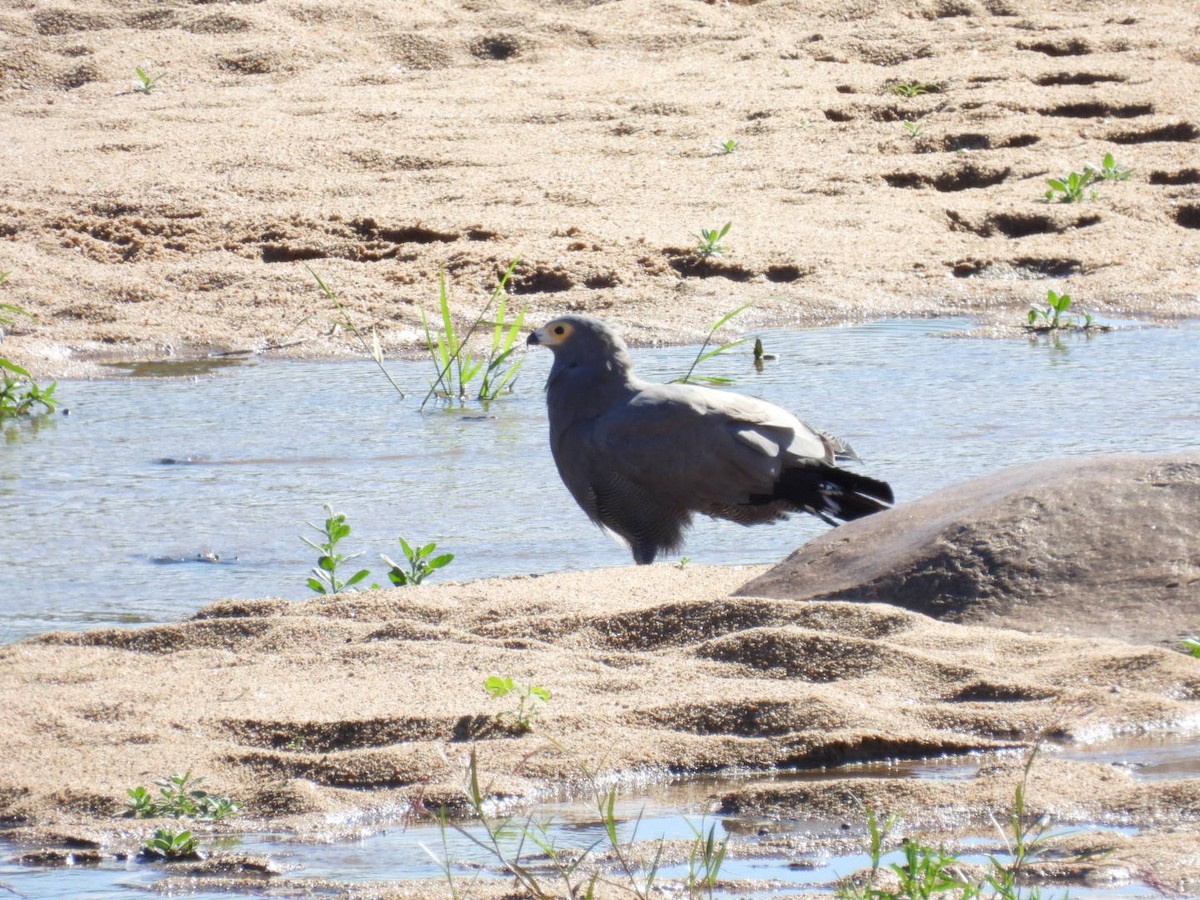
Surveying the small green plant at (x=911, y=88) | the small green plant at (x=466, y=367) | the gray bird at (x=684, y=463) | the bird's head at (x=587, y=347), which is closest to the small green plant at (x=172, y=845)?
the gray bird at (x=684, y=463)

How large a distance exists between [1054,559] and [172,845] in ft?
7.38

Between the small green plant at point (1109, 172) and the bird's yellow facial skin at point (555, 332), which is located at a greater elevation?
the small green plant at point (1109, 172)

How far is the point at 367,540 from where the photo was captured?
5.55 metres

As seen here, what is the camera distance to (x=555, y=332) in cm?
614

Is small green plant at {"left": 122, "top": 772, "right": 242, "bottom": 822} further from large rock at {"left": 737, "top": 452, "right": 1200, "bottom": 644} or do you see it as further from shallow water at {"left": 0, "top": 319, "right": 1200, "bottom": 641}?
large rock at {"left": 737, "top": 452, "right": 1200, "bottom": 644}

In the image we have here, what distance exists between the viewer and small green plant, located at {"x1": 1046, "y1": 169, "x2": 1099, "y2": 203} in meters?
9.88

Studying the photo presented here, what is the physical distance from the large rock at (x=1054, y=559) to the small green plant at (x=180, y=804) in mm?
1804

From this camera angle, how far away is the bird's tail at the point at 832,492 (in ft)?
18.7

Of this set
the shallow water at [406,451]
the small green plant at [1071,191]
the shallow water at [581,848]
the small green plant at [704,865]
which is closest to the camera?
the small green plant at [704,865]

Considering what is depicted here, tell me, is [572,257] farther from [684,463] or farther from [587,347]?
[684,463]

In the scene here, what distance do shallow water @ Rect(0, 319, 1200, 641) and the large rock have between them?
120cm

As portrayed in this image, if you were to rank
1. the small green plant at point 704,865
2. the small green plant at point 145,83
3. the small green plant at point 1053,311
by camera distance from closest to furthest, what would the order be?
1. the small green plant at point 704,865
2. the small green plant at point 1053,311
3. the small green plant at point 145,83

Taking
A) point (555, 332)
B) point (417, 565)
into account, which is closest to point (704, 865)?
point (417, 565)

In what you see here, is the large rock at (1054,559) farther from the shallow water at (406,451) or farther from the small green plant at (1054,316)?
the small green plant at (1054,316)
